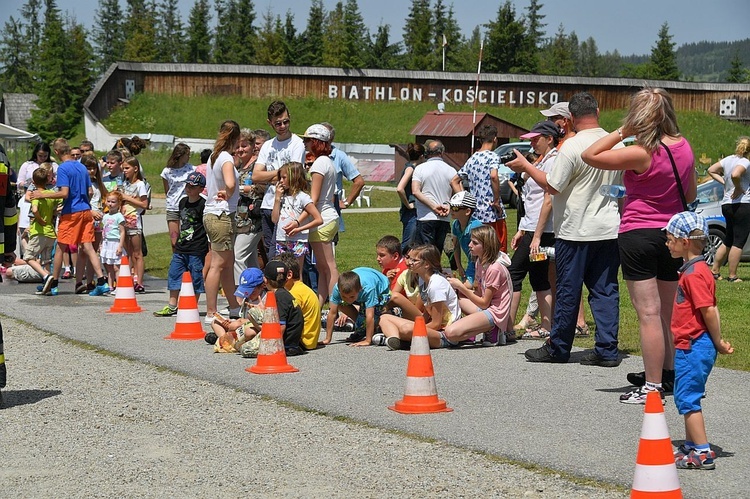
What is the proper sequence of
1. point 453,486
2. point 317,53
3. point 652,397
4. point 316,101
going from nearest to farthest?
point 652,397 < point 453,486 < point 316,101 < point 317,53

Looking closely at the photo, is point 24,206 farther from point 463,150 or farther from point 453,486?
point 463,150

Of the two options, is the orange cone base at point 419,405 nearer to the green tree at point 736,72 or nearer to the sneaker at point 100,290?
the sneaker at point 100,290

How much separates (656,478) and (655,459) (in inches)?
3.2

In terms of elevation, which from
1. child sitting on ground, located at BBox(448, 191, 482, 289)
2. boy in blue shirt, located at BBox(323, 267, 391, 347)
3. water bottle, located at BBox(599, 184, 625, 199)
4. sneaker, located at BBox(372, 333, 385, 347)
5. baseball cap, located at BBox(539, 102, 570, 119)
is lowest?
sneaker, located at BBox(372, 333, 385, 347)

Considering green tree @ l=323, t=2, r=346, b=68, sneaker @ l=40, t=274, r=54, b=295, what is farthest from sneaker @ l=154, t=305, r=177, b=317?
green tree @ l=323, t=2, r=346, b=68

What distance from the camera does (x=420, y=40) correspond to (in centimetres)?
12012

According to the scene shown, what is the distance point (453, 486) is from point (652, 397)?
1.17 meters

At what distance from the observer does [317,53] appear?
11606cm

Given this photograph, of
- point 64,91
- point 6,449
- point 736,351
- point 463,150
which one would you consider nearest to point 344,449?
point 6,449

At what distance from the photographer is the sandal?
1063 cm

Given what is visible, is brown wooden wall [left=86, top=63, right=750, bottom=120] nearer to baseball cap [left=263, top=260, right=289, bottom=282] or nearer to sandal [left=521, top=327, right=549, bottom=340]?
sandal [left=521, top=327, right=549, bottom=340]

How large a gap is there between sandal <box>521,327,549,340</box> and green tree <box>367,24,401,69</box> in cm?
11954

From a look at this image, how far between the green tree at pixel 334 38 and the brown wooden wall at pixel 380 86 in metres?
29.0

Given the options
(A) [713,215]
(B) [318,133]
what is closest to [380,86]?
(A) [713,215]
